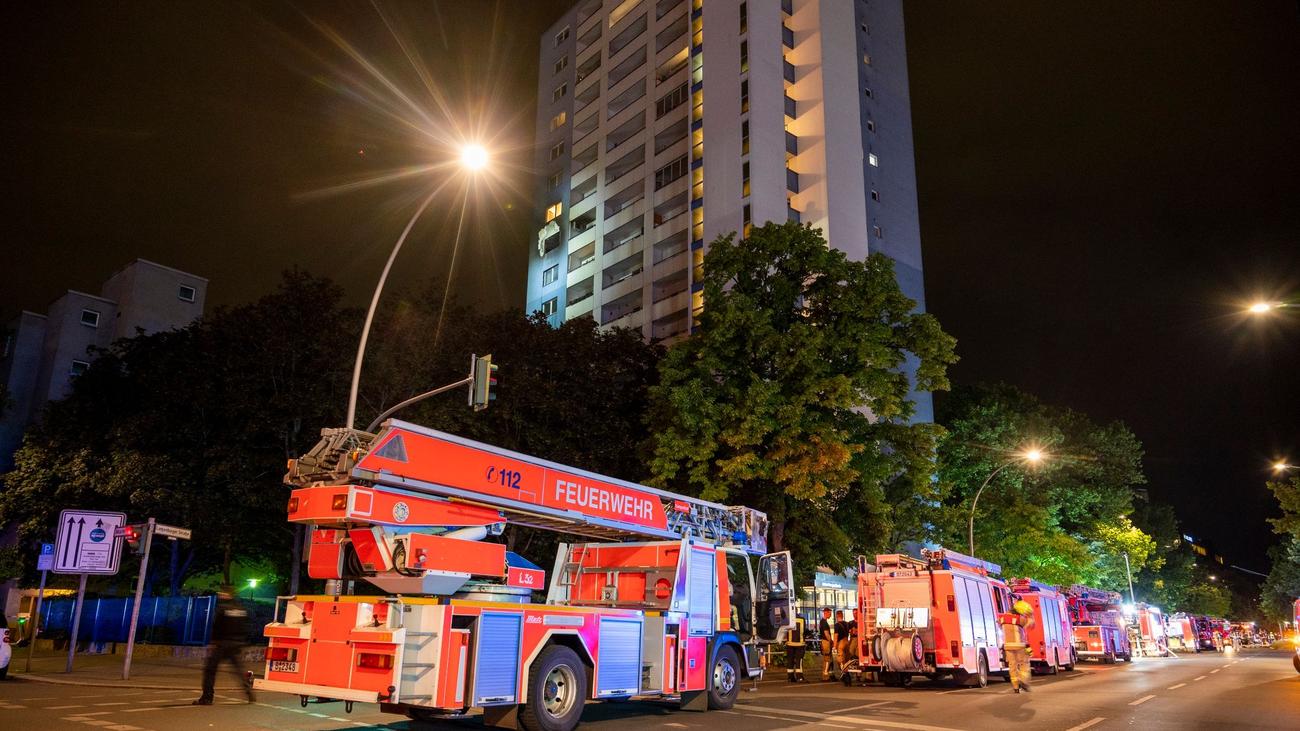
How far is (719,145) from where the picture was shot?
56.1 meters

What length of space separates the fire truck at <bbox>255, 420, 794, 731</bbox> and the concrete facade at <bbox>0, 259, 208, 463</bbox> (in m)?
47.4

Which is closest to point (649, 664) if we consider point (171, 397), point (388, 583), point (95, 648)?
point (388, 583)

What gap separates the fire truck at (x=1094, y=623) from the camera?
32.4 m

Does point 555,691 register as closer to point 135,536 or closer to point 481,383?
point 481,383

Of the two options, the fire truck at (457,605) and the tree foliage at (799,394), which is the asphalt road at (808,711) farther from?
the tree foliage at (799,394)

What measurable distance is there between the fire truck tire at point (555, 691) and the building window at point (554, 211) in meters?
65.3

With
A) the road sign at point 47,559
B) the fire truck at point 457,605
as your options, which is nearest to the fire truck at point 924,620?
the fire truck at point 457,605

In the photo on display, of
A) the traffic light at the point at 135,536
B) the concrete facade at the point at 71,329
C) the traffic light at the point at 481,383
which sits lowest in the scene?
the traffic light at the point at 135,536

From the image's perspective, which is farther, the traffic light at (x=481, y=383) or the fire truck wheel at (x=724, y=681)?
the traffic light at (x=481, y=383)

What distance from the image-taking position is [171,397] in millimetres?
28234

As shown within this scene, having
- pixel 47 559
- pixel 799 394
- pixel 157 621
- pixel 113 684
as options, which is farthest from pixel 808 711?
pixel 157 621

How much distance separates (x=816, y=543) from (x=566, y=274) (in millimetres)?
48967

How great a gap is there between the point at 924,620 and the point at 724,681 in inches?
292

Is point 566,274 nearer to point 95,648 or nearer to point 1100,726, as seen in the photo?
point 95,648
